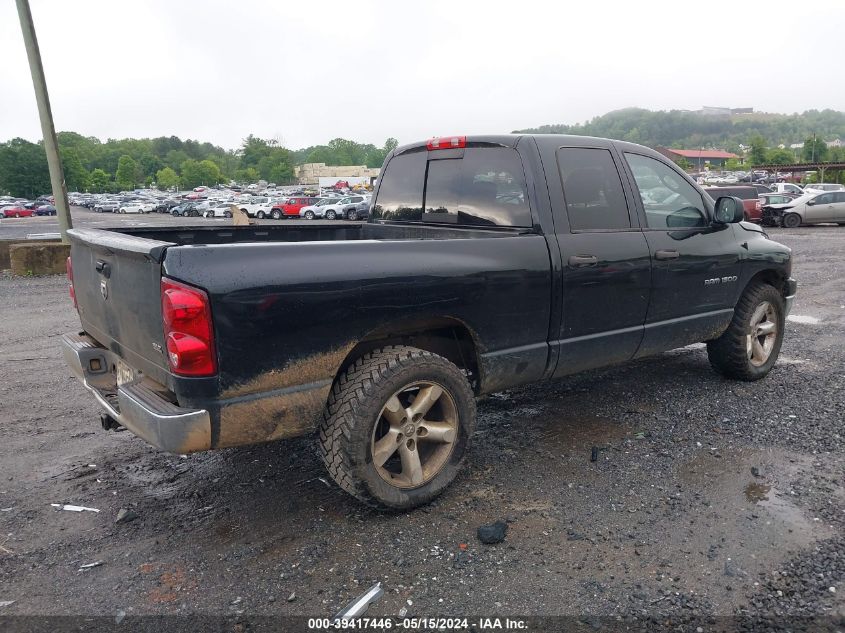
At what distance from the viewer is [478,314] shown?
11.6ft

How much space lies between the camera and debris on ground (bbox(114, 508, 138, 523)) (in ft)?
11.2

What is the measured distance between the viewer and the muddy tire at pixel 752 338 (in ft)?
17.1

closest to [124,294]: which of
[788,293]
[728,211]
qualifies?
[728,211]

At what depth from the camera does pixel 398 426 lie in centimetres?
334

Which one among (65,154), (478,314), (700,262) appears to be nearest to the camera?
(478,314)

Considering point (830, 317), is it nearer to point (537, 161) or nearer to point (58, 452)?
point (537, 161)

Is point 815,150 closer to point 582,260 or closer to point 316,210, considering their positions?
point 316,210

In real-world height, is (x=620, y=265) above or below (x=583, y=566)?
above

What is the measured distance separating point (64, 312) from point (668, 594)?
8685 millimetres

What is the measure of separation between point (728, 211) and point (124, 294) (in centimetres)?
407

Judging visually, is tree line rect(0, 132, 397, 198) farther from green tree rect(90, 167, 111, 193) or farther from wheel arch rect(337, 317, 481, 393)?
wheel arch rect(337, 317, 481, 393)

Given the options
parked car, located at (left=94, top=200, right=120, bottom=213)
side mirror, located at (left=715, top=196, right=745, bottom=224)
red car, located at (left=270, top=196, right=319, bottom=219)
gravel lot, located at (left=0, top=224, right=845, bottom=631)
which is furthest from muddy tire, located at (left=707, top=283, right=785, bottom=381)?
parked car, located at (left=94, top=200, right=120, bottom=213)

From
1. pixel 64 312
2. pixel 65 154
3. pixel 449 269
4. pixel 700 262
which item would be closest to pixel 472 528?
pixel 449 269

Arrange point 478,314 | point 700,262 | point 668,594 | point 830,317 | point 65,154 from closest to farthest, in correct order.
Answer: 1. point 668,594
2. point 478,314
3. point 700,262
4. point 830,317
5. point 65,154
